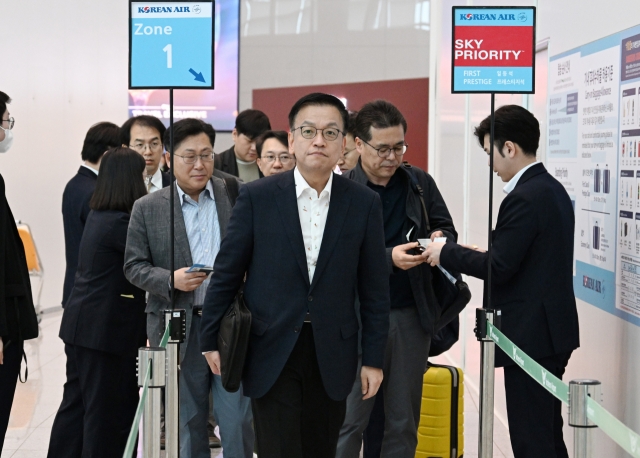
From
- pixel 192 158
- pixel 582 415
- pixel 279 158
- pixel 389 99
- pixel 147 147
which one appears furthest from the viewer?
pixel 389 99

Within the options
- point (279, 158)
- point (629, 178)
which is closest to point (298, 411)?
point (629, 178)

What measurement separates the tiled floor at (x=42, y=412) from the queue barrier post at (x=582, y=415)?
2.52 metres

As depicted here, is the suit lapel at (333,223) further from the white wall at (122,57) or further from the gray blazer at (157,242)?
the white wall at (122,57)

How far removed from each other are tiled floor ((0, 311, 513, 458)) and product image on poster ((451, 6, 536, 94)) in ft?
7.57

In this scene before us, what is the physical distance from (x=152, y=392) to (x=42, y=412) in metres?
3.27

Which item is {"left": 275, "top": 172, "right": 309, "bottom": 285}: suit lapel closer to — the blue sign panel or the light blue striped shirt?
the blue sign panel

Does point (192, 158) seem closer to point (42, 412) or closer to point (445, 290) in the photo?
point (445, 290)

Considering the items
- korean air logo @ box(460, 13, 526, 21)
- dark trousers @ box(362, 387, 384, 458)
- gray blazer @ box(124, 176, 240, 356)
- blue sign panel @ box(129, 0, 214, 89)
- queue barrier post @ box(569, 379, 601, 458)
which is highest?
korean air logo @ box(460, 13, 526, 21)

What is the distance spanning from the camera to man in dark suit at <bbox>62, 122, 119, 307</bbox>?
455 cm

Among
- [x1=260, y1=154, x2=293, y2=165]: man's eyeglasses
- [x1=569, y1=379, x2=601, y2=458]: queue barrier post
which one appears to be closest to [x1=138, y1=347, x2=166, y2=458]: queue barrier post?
[x1=569, y1=379, x2=601, y2=458]: queue barrier post

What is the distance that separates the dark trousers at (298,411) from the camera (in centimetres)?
277

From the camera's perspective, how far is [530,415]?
3.37 meters

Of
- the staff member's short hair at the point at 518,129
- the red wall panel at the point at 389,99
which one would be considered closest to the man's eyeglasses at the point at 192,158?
the staff member's short hair at the point at 518,129

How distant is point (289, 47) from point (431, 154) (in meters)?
2.87
